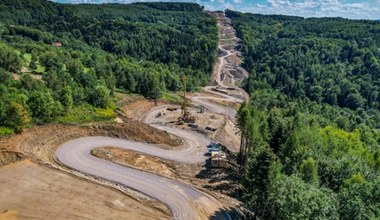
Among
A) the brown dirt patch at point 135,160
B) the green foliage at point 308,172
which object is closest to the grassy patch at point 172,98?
the brown dirt patch at point 135,160

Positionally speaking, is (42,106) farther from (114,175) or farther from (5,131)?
(114,175)

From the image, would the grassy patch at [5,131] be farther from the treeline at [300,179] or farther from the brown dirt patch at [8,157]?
the treeline at [300,179]

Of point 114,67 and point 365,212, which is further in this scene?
point 114,67

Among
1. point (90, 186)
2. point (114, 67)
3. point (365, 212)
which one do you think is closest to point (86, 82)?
point (114, 67)

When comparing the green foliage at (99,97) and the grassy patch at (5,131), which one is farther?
the green foliage at (99,97)

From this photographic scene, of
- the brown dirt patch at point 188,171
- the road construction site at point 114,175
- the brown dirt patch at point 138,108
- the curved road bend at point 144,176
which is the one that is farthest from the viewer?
the brown dirt patch at point 138,108

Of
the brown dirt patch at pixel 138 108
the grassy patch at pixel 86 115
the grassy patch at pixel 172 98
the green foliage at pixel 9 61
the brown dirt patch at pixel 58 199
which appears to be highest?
the green foliage at pixel 9 61

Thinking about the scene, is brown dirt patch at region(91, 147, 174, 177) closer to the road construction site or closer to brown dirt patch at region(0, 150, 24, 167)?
the road construction site

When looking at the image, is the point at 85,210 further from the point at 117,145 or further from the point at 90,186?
the point at 117,145
